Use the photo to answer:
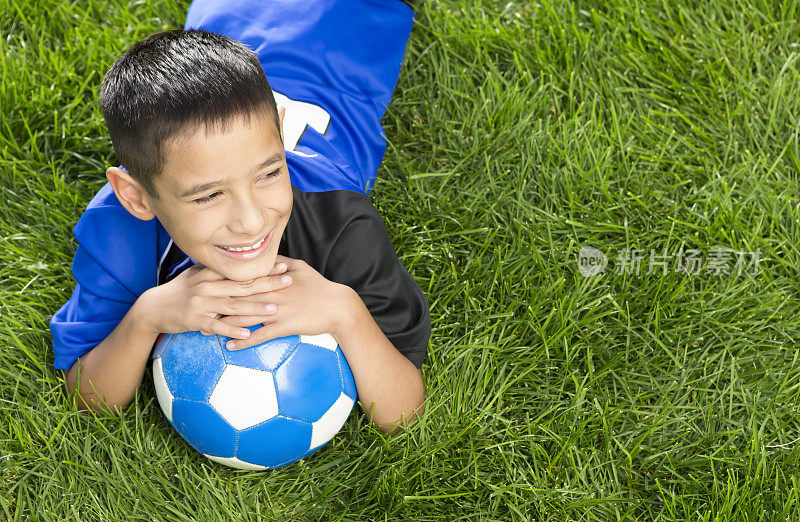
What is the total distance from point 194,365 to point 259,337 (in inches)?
7.5

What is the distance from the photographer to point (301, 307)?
212cm

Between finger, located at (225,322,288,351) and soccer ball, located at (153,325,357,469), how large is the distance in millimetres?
15

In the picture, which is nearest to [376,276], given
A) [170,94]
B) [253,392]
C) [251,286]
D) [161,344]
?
[251,286]

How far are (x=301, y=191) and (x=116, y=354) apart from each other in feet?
2.28

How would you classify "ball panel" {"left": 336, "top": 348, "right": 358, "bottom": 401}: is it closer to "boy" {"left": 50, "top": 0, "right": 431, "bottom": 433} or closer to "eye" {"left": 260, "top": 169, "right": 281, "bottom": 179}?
"boy" {"left": 50, "top": 0, "right": 431, "bottom": 433}

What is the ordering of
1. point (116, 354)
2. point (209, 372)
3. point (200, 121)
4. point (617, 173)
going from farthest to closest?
1. point (617, 173)
2. point (116, 354)
3. point (209, 372)
4. point (200, 121)

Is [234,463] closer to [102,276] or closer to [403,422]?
[403,422]

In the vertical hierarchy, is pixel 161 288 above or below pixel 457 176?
above

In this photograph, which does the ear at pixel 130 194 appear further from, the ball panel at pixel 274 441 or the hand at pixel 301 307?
the ball panel at pixel 274 441

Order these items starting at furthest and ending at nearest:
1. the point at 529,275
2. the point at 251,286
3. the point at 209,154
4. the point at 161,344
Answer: the point at 529,275 < the point at 161,344 < the point at 251,286 < the point at 209,154

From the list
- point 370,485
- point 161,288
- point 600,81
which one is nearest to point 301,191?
point 161,288

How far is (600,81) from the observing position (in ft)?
10.7

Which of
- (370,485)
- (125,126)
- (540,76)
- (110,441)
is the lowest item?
(370,485)

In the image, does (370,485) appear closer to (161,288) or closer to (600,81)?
(161,288)
